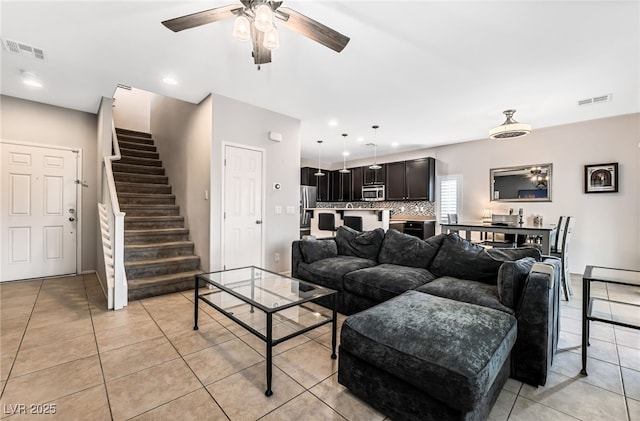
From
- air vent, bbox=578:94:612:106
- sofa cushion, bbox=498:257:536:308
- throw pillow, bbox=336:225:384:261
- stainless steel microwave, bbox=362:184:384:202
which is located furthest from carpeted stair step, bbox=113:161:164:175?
air vent, bbox=578:94:612:106

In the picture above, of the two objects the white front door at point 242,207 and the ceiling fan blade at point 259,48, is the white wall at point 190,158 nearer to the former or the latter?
the white front door at point 242,207

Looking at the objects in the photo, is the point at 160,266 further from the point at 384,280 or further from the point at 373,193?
the point at 373,193

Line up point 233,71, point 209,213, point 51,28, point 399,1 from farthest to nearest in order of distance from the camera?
point 209,213 → point 233,71 → point 51,28 → point 399,1

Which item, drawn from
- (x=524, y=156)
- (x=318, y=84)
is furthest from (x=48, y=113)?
(x=524, y=156)

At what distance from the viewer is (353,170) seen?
8391mm

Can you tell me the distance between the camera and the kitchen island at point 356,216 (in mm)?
6086

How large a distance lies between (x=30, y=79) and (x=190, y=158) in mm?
2002

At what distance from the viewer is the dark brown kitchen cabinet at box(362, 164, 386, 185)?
760 centimetres

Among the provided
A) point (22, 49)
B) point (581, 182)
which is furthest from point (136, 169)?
point (581, 182)

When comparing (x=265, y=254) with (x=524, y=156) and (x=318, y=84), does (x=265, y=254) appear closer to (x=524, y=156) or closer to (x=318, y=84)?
(x=318, y=84)

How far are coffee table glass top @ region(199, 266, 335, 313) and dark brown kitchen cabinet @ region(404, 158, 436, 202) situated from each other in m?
4.99

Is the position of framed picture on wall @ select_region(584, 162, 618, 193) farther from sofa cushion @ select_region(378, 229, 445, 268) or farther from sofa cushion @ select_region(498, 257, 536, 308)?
sofa cushion @ select_region(498, 257, 536, 308)

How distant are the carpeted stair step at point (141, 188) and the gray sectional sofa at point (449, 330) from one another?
13.3 ft

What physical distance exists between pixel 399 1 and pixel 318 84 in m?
1.54
